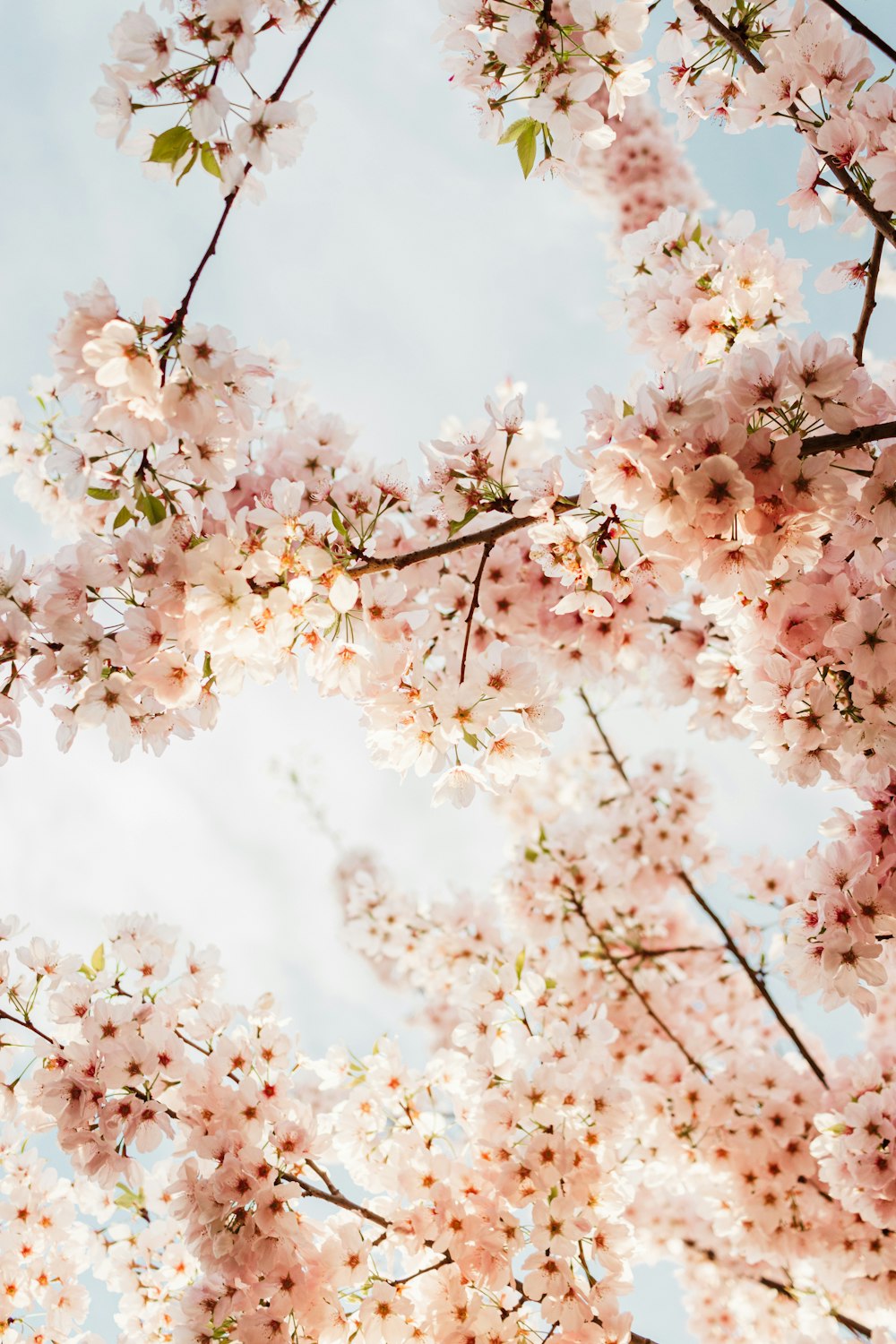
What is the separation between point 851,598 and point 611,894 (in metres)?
3.03

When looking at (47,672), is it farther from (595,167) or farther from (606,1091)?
(595,167)

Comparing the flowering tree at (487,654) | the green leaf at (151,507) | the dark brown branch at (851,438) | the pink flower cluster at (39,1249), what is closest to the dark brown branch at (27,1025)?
the flowering tree at (487,654)

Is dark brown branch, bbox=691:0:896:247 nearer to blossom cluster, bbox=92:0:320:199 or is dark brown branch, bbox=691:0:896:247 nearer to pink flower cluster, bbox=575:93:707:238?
blossom cluster, bbox=92:0:320:199

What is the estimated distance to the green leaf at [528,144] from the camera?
2.20 m

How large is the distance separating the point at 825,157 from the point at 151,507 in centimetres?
212

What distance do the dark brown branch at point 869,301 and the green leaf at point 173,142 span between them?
71.5 inches

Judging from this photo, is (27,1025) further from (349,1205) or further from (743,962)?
(743,962)

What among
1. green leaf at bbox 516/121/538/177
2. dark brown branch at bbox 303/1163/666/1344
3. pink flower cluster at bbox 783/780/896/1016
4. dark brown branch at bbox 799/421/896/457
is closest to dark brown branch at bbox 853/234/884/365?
dark brown branch at bbox 799/421/896/457

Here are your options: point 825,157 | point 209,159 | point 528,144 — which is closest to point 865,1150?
point 825,157

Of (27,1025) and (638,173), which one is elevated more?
(638,173)

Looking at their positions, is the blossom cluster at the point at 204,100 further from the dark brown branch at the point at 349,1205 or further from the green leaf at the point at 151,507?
the dark brown branch at the point at 349,1205

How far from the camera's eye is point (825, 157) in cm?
231

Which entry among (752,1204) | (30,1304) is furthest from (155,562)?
(752,1204)

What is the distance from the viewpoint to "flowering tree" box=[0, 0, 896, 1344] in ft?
5.85
